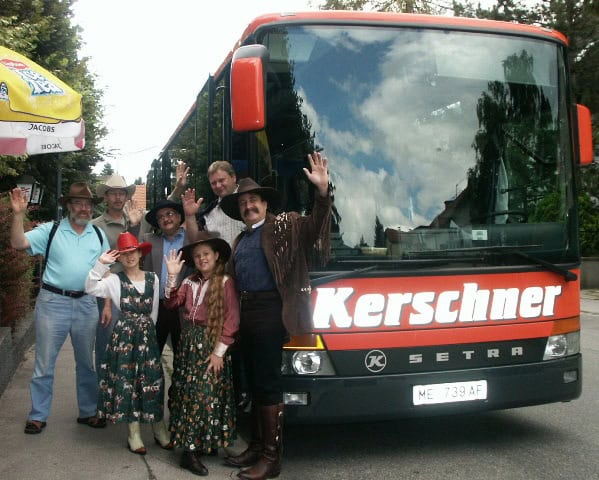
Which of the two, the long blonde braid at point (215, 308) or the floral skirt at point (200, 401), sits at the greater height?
the long blonde braid at point (215, 308)

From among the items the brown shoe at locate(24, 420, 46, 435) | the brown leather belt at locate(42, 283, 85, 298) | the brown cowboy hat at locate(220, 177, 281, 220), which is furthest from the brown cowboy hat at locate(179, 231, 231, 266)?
the brown shoe at locate(24, 420, 46, 435)

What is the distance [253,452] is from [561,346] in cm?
222

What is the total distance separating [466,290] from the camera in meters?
4.76

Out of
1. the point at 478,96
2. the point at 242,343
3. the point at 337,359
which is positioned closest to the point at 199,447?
the point at 242,343

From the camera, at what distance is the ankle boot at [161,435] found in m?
5.23

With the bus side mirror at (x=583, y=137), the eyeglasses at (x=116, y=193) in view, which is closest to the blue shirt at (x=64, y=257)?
the eyeglasses at (x=116, y=193)

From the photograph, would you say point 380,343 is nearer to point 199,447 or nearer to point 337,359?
point 337,359

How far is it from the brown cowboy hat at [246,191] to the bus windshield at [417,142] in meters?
0.10

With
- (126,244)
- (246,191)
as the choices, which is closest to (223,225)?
(126,244)

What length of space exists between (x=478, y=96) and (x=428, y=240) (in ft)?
3.61

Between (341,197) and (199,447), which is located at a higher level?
(341,197)

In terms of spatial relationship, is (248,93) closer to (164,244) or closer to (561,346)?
(164,244)

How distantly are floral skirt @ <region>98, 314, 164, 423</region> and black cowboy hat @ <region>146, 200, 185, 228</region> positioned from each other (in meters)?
0.89

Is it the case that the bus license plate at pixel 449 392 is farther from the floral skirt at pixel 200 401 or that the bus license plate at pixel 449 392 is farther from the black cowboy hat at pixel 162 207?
the black cowboy hat at pixel 162 207
